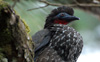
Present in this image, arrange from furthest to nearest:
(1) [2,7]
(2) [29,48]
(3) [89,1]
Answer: (3) [89,1] < (2) [29,48] < (1) [2,7]

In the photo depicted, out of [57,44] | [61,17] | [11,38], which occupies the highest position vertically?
[11,38]

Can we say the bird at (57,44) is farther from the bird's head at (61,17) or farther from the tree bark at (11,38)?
the tree bark at (11,38)

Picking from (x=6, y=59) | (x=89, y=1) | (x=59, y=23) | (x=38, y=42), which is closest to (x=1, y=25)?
(x=6, y=59)

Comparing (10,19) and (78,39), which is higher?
(10,19)

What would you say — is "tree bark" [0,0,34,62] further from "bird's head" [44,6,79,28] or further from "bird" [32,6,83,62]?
"bird's head" [44,6,79,28]

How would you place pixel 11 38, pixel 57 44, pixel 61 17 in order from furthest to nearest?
pixel 61 17, pixel 57 44, pixel 11 38

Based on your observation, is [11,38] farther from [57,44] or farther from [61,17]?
[61,17]

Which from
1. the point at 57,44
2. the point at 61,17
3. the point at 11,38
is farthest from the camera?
the point at 61,17

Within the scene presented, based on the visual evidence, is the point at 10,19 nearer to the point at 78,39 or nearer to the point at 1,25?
the point at 1,25

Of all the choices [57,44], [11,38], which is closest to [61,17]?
[57,44]
